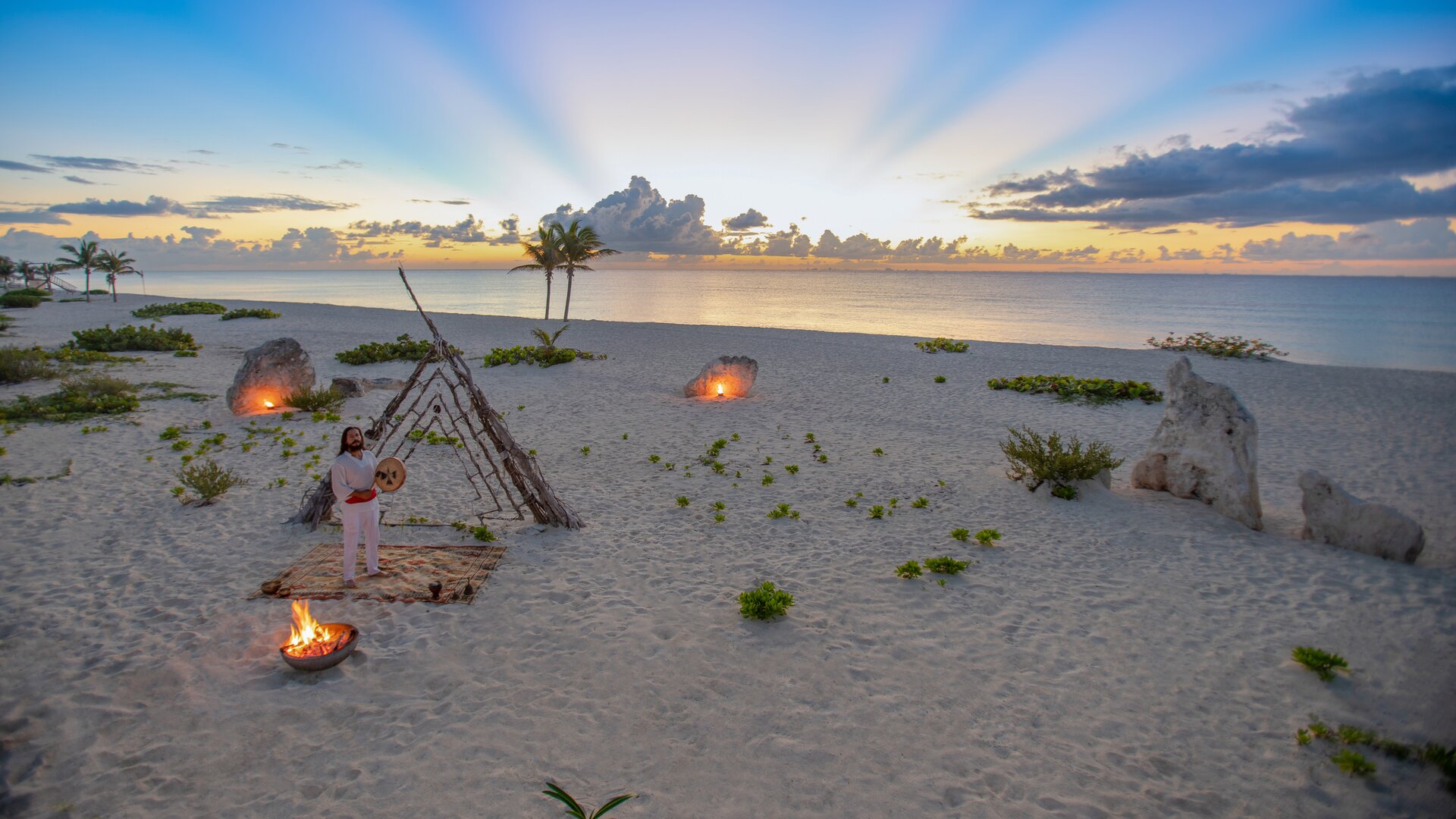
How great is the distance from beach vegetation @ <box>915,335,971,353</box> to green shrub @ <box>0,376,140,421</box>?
28899mm

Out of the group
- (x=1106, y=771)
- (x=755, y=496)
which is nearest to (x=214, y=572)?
(x=755, y=496)

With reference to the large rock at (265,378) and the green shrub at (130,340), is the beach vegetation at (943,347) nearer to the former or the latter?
the large rock at (265,378)

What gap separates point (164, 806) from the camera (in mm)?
4578

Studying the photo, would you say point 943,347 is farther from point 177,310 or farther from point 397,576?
point 177,310

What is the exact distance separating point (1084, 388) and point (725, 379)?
11380 millimetres

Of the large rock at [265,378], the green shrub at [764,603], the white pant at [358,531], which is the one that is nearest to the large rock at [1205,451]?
the green shrub at [764,603]

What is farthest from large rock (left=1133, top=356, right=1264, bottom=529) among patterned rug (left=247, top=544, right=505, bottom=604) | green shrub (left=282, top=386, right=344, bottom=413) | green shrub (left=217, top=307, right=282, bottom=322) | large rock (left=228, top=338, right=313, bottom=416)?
green shrub (left=217, top=307, right=282, bottom=322)

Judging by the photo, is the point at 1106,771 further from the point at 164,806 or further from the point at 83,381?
the point at 83,381

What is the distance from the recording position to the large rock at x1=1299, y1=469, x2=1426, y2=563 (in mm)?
8766

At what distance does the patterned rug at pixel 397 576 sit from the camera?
743cm

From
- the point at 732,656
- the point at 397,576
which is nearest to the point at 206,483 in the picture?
the point at 397,576

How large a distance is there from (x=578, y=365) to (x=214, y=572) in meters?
17.4

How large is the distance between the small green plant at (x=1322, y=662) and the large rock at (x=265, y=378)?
792 inches

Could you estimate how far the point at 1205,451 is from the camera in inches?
425
